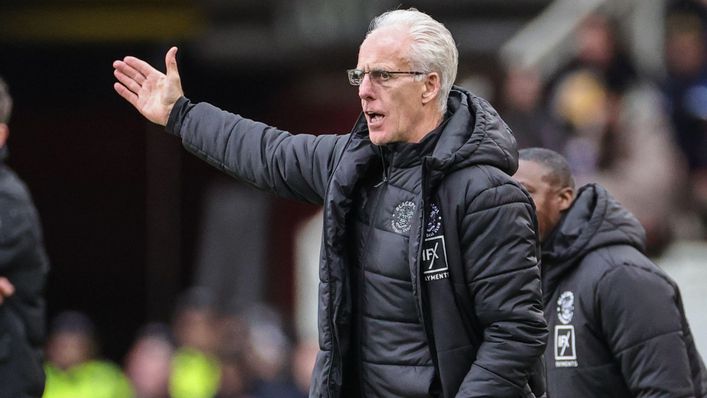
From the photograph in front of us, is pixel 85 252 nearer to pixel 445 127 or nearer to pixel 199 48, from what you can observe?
pixel 199 48

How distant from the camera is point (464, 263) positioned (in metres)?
4.17

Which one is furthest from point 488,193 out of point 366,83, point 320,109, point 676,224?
point 320,109

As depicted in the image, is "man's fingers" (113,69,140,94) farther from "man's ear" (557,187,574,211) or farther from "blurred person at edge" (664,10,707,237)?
"blurred person at edge" (664,10,707,237)

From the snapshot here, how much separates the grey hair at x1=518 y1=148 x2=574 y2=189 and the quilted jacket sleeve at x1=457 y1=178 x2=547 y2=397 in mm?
1036

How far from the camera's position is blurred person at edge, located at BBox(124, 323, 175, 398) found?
1171 cm

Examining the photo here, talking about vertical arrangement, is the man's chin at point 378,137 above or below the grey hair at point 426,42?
below

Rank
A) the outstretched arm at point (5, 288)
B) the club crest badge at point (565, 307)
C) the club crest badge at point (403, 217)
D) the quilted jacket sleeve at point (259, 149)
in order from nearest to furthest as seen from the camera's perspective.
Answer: the club crest badge at point (403, 217)
the quilted jacket sleeve at point (259, 149)
the club crest badge at point (565, 307)
the outstretched arm at point (5, 288)

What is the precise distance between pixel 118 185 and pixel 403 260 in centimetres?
1067

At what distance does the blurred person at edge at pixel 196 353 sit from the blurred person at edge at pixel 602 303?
647 centimetres

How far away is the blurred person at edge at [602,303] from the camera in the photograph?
187 inches

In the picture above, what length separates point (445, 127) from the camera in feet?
14.2

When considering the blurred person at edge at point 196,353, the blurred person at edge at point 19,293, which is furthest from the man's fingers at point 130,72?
the blurred person at edge at point 196,353

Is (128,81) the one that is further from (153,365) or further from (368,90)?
(153,365)

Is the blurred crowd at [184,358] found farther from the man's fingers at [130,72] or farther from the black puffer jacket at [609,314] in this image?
the man's fingers at [130,72]
